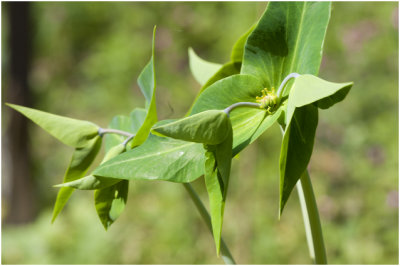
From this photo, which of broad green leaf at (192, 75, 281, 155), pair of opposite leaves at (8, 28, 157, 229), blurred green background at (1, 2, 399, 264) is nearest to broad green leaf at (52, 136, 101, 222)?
pair of opposite leaves at (8, 28, 157, 229)

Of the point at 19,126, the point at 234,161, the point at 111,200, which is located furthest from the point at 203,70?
the point at 19,126

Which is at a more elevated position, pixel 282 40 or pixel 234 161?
pixel 282 40

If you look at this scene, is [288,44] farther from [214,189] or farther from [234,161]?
[234,161]

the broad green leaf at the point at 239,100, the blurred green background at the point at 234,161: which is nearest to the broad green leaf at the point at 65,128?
the broad green leaf at the point at 239,100

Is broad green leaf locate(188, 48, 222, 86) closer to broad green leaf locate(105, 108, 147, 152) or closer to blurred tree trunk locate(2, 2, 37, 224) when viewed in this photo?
broad green leaf locate(105, 108, 147, 152)

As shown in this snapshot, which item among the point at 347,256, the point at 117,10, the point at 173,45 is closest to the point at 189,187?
the point at 347,256
